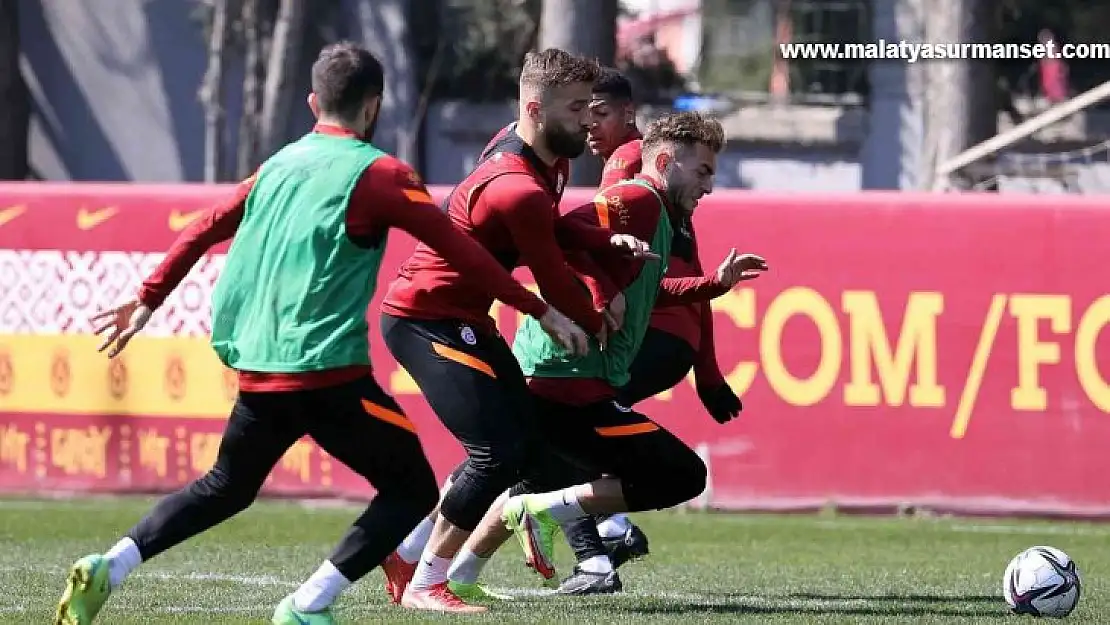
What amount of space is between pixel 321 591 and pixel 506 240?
58.4 inches

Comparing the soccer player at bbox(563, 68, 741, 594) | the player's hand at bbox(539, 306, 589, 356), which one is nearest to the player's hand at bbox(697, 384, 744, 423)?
the soccer player at bbox(563, 68, 741, 594)

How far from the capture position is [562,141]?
7191mm

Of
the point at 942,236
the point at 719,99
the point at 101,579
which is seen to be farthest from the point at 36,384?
the point at 719,99

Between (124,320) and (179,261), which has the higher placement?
(179,261)

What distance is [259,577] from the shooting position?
28.3ft

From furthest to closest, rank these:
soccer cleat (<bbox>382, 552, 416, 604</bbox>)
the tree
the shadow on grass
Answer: the tree
soccer cleat (<bbox>382, 552, 416, 604</bbox>)
the shadow on grass

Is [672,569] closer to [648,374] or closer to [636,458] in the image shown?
[648,374]

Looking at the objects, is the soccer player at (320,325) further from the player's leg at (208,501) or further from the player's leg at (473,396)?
the player's leg at (473,396)

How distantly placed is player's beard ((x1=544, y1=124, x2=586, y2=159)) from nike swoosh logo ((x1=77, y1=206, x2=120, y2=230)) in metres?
5.71

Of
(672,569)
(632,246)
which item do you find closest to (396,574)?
(632,246)

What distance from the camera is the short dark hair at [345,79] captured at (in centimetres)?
619

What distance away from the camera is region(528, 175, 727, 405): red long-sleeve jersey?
737 cm

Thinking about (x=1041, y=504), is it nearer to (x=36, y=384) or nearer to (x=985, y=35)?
(x=985, y=35)

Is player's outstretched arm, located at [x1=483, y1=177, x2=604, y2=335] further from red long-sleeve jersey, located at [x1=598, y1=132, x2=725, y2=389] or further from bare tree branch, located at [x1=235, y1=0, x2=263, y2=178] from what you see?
bare tree branch, located at [x1=235, y1=0, x2=263, y2=178]
